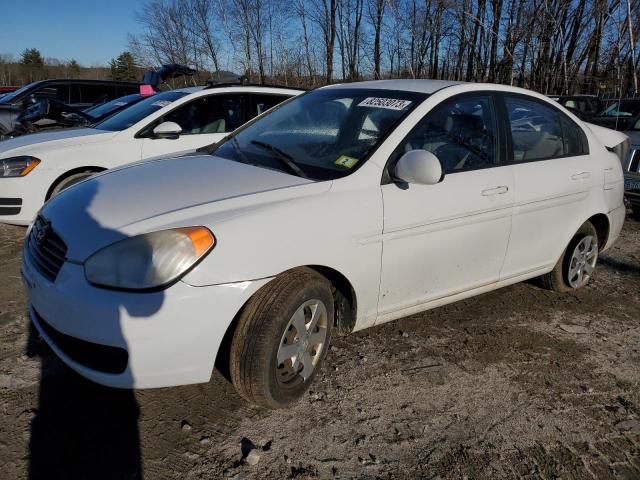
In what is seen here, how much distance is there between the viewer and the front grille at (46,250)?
2399mm

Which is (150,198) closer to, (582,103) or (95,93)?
(95,93)

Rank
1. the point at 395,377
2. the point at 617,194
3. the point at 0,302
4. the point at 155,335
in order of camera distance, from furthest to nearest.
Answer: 1. the point at 617,194
2. the point at 0,302
3. the point at 395,377
4. the point at 155,335

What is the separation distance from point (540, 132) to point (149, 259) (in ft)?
9.88

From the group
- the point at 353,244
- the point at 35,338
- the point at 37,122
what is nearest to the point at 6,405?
the point at 35,338

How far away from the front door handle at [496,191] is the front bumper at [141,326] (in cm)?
167

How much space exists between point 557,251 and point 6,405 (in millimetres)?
3765

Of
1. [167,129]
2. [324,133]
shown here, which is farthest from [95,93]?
[324,133]

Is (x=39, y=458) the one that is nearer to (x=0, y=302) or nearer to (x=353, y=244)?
(x=353, y=244)

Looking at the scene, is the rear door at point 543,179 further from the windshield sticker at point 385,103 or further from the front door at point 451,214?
the windshield sticker at point 385,103

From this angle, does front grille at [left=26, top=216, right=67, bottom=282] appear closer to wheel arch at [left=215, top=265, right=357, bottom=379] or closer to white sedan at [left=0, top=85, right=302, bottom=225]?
wheel arch at [left=215, top=265, right=357, bottom=379]

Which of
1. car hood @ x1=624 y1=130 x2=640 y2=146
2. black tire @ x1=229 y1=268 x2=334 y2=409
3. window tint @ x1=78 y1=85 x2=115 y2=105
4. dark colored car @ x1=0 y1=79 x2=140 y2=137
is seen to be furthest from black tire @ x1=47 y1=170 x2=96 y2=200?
window tint @ x1=78 y1=85 x2=115 y2=105

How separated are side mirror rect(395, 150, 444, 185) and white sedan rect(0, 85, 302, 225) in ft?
7.19

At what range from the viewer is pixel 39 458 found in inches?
87.4

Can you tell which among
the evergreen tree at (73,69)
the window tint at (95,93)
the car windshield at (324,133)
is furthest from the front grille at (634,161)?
the evergreen tree at (73,69)
